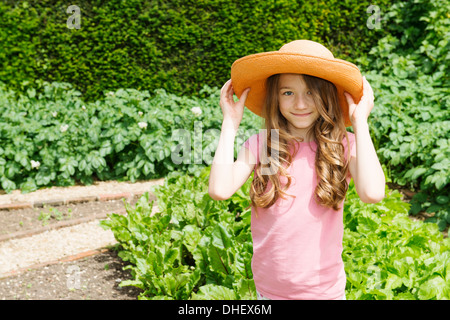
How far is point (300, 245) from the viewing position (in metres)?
1.71

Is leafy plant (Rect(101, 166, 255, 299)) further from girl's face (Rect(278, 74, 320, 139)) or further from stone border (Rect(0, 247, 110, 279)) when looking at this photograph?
girl's face (Rect(278, 74, 320, 139))

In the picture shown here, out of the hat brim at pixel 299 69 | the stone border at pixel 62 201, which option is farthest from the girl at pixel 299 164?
the stone border at pixel 62 201

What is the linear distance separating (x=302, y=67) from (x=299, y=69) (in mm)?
17

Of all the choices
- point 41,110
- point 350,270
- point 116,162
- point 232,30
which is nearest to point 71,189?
point 116,162

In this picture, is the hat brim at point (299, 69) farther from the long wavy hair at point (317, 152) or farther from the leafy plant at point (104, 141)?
the leafy plant at point (104, 141)

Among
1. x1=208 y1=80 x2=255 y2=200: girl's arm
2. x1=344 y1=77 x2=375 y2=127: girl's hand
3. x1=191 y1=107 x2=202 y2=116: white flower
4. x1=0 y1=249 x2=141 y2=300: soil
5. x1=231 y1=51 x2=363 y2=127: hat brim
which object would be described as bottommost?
x1=0 y1=249 x2=141 y2=300: soil

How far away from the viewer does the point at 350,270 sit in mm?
2543

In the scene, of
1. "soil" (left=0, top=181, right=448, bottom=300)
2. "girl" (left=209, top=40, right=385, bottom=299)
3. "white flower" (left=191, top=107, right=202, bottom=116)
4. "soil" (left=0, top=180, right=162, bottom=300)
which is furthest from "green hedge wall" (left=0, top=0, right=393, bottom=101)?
"girl" (left=209, top=40, right=385, bottom=299)

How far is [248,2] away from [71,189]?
3287 mm

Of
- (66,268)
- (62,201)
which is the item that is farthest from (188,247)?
(62,201)

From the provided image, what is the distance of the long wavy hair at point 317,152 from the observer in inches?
67.9

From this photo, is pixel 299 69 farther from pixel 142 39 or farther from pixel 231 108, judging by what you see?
pixel 142 39

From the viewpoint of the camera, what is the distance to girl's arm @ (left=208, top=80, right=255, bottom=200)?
5.57 feet

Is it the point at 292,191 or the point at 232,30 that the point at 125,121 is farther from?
the point at 292,191
